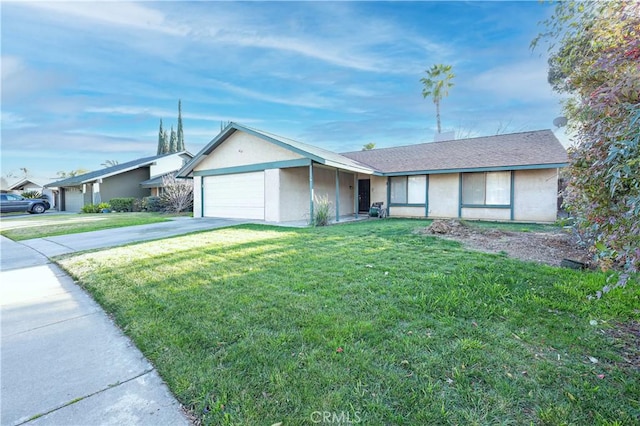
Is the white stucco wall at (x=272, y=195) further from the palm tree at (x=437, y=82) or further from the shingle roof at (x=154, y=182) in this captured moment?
the palm tree at (x=437, y=82)

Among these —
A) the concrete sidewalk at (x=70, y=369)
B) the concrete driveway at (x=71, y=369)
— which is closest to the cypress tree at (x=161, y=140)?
the concrete sidewalk at (x=70, y=369)

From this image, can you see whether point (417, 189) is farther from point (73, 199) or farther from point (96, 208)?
point (73, 199)

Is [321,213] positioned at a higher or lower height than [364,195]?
lower

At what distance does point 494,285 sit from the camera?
3.85 meters

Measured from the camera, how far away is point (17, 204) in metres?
23.8

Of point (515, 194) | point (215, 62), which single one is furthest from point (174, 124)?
point (515, 194)

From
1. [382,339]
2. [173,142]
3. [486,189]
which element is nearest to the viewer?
[382,339]

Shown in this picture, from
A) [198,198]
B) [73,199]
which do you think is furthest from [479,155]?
[73,199]

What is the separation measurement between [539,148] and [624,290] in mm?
12118

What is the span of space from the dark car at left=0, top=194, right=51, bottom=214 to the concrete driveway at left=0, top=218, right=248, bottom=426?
92.4ft

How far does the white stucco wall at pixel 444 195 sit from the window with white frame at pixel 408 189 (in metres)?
0.40

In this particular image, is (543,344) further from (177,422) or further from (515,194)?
(515,194)

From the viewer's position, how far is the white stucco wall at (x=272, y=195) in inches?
502

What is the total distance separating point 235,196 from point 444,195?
10.9 meters
